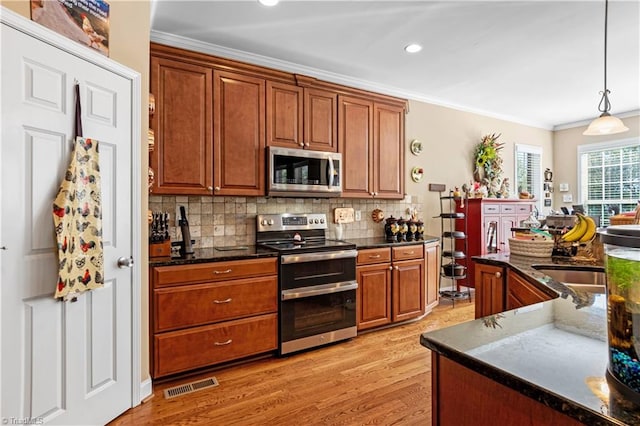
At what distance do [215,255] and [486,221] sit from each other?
3565mm

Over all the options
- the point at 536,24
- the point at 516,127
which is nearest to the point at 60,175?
the point at 536,24

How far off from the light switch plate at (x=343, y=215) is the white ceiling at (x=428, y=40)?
143 centimetres

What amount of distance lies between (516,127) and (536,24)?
10.9 ft

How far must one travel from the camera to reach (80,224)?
1751mm

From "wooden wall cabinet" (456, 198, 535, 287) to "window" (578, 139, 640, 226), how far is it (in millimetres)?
1922

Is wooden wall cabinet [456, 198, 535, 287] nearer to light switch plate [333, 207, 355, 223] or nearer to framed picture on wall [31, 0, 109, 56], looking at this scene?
light switch plate [333, 207, 355, 223]

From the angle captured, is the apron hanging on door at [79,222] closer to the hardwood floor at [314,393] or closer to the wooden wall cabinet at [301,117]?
the hardwood floor at [314,393]

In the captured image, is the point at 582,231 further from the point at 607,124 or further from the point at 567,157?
the point at 567,157

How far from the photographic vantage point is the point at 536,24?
2688 mm

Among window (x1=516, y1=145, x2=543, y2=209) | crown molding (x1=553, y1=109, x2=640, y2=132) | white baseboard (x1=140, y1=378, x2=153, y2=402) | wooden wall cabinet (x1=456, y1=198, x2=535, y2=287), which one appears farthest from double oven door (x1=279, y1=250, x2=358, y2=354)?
crown molding (x1=553, y1=109, x2=640, y2=132)

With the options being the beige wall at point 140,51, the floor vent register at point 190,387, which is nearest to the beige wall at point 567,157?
the floor vent register at point 190,387

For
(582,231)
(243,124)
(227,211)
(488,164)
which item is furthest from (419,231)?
(243,124)

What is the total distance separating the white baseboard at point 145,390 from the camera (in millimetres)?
2146

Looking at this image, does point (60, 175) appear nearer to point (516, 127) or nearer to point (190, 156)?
point (190, 156)
